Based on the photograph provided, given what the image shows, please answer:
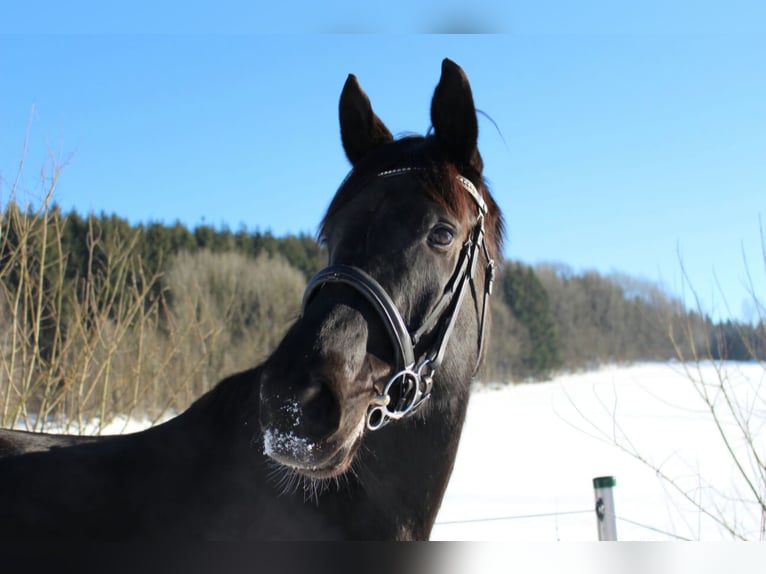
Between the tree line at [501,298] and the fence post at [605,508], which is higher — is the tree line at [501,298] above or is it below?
above

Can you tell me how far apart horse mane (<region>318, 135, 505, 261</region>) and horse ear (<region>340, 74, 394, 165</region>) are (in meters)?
0.27

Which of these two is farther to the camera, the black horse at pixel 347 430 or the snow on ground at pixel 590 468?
the snow on ground at pixel 590 468

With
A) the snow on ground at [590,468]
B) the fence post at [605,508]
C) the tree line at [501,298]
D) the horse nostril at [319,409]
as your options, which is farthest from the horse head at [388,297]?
the tree line at [501,298]

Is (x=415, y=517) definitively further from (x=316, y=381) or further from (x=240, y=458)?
(x=316, y=381)

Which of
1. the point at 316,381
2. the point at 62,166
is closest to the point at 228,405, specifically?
the point at 316,381

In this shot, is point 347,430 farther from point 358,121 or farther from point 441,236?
point 358,121

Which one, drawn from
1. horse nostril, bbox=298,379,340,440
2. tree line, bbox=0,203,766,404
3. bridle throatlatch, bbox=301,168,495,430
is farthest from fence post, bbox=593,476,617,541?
tree line, bbox=0,203,766,404

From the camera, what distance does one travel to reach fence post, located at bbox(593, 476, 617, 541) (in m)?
4.57

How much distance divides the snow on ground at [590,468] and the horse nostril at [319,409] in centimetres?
289

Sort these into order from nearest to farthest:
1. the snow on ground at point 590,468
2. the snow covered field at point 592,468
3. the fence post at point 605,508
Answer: the fence post at point 605,508 < the snow covered field at point 592,468 < the snow on ground at point 590,468

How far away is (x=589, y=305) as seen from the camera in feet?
193

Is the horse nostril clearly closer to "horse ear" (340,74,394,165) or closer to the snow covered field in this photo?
"horse ear" (340,74,394,165)

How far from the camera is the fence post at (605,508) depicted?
457 centimetres

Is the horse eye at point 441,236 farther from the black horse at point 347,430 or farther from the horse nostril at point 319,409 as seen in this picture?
the horse nostril at point 319,409
